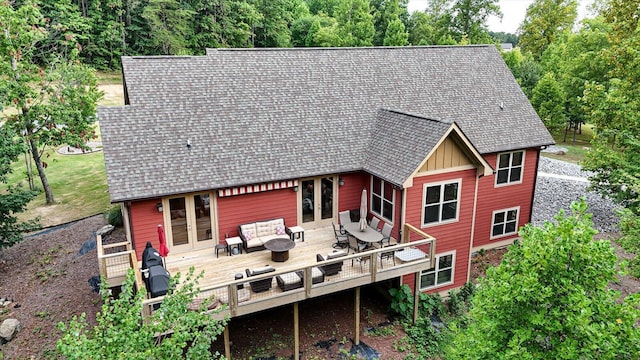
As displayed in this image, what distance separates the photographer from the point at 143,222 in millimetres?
12836

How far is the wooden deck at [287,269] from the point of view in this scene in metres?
11.1

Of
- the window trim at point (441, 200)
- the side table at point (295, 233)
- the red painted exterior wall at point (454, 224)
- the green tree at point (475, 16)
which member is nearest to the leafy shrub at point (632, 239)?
the red painted exterior wall at point (454, 224)

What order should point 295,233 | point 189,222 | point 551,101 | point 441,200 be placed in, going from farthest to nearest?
1. point 551,101
2. point 441,200
3. point 295,233
4. point 189,222

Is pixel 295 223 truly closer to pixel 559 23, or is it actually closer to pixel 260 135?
pixel 260 135

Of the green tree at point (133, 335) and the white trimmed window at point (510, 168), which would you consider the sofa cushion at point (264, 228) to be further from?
the white trimmed window at point (510, 168)

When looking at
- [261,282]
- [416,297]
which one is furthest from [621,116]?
[261,282]

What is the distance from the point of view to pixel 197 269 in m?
12.7

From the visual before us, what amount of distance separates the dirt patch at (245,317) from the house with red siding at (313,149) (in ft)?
6.65

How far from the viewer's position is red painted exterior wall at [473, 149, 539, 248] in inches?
706

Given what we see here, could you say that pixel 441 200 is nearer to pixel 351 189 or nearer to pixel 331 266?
pixel 351 189

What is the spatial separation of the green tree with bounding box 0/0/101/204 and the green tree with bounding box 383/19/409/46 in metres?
34.3

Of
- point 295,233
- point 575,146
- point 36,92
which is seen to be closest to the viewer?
point 295,233

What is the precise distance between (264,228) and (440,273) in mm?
6606

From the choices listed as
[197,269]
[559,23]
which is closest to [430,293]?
[197,269]
